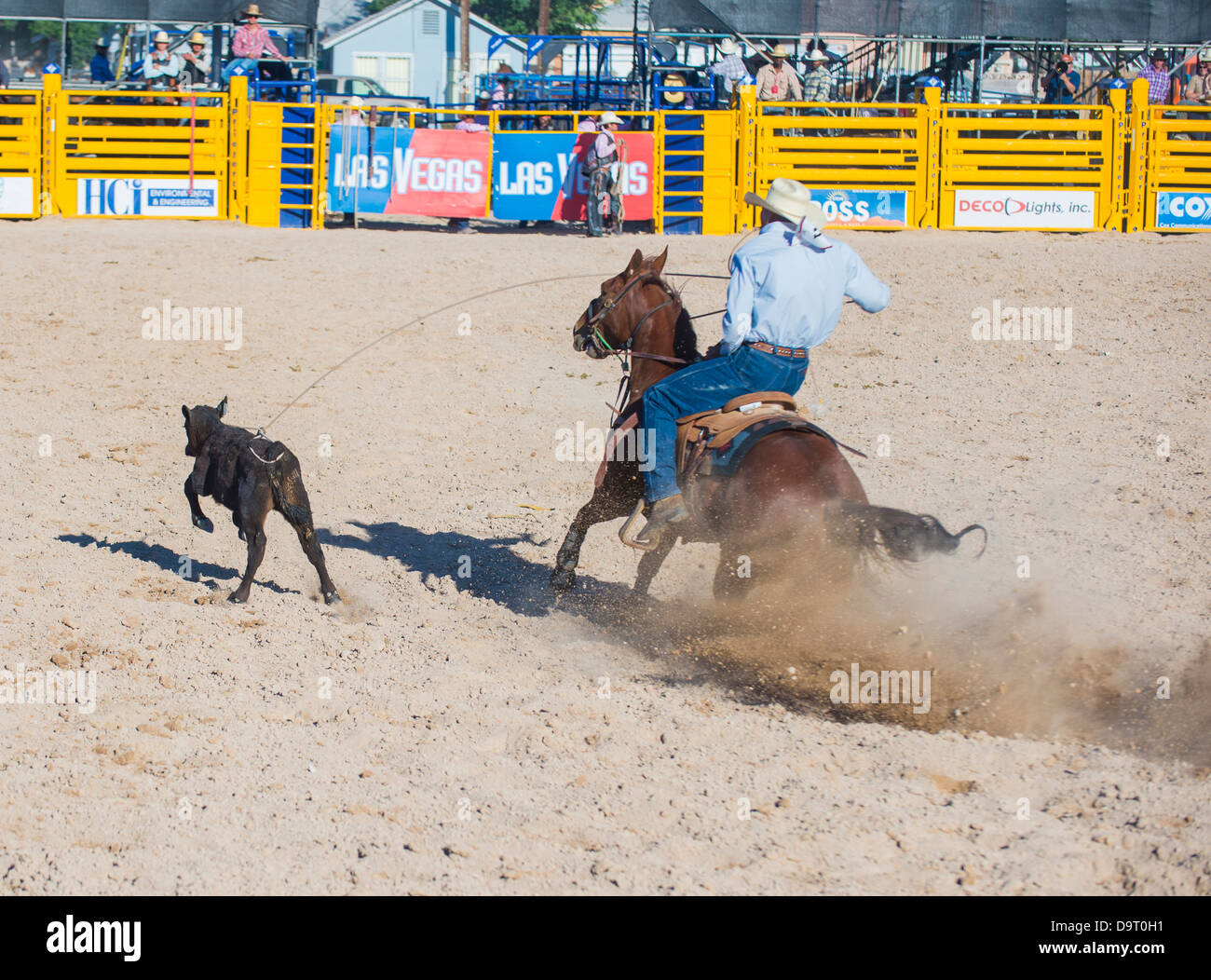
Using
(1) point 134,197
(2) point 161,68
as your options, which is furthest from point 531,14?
(1) point 134,197

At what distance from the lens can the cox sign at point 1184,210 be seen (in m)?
17.7

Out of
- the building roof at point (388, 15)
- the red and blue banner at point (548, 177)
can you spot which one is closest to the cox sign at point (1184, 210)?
the red and blue banner at point (548, 177)

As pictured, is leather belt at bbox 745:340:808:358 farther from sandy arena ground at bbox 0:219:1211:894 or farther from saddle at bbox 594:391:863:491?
sandy arena ground at bbox 0:219:1211:894

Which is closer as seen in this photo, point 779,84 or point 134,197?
point 134,197

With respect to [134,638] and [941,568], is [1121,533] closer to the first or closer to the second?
[941,568]

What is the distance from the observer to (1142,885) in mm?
3986

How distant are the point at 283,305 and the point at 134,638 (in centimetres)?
716

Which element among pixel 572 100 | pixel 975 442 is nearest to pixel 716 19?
pixel 572 100

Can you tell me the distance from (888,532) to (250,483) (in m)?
3.18

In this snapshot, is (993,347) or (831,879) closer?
(831,879)

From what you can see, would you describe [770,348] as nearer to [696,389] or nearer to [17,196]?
[696,389]

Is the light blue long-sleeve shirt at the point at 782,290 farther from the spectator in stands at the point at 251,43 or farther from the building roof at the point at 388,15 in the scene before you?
the building roof at the point at 388,15

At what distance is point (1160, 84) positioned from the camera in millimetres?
20750

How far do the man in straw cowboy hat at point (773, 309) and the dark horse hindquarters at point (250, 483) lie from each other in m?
1.84
